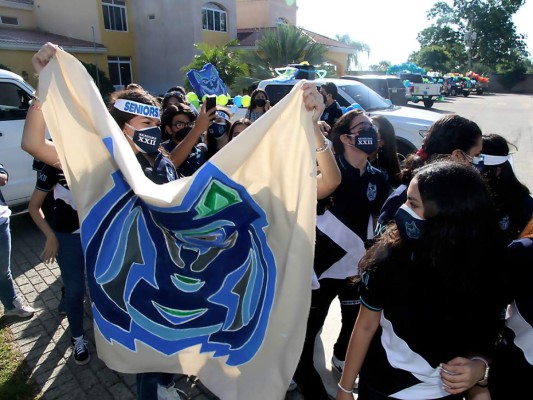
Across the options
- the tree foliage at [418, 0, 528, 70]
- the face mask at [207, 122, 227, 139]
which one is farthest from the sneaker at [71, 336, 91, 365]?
the tree foliage at [418, 0, 528, 70]

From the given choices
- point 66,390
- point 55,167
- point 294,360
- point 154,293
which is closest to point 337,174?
point 294,360

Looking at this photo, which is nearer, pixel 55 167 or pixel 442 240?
pixel 442 240

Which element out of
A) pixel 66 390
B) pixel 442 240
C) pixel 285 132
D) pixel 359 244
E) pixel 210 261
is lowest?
pixel 66 390

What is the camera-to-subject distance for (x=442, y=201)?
5.20 ft

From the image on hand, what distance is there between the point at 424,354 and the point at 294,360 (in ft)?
2.16

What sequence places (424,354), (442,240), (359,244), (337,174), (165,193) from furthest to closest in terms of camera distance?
1. (359,244)
2. (337,174)
3. (165,193)
4. (424,354)
5. (442,240)

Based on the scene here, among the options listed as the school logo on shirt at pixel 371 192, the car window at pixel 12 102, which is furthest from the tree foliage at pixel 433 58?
the school logo on shirt at pixel 371 192

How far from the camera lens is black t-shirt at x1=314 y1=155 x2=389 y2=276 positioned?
2.71m

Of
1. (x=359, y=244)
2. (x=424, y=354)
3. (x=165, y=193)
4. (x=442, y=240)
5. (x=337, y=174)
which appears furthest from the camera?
(x=359, y=244)

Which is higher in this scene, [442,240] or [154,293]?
[442,240]

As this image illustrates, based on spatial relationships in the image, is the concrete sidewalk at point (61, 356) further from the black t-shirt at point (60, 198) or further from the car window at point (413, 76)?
the car window at point (413, 76)

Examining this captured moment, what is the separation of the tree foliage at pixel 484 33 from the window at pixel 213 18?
4395 cm

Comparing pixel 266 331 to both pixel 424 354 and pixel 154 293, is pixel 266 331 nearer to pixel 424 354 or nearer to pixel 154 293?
pixel 154 293

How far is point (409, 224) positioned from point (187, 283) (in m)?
1.14
